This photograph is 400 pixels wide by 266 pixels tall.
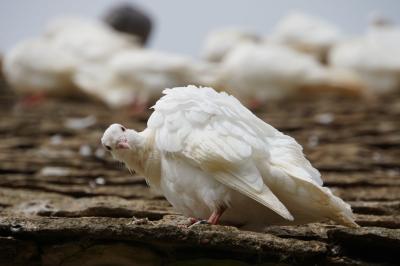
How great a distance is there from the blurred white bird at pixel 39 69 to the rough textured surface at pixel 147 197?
538mm

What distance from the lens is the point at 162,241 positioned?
6.17ft

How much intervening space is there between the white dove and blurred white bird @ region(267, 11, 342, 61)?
687 centimetres

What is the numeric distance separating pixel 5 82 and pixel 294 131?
13.2ft

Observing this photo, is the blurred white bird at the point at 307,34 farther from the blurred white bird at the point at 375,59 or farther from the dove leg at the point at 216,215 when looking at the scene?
the dove leg at the point at 216,215

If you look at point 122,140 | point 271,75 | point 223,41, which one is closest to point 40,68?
point 271,75

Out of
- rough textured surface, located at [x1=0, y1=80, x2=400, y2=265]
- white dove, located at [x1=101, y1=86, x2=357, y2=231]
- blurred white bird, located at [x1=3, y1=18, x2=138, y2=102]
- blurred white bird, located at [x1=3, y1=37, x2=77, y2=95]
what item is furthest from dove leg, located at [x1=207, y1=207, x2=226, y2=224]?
blurred white bird, located at [x1=3, y1=37, x2=77, y2=95]

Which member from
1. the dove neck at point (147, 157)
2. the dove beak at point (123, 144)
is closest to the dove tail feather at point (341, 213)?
the dove neck at point (147, 157)

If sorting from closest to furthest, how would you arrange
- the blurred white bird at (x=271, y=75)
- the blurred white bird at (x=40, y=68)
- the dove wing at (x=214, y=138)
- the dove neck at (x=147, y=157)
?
the dove wing at (x=214, y=138)
the dove neck at (x=147, y=157)
the blurred white bird at (x=271, y=75)
the blurred white bird at (x=40, y=68)

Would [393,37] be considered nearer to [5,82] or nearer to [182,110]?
[5,82]

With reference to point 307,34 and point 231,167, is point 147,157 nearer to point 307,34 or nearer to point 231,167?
point 231,167

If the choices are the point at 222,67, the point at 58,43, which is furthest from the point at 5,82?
the point at 222,67

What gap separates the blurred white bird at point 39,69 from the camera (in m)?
7.09

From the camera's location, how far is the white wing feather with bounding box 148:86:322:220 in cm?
204

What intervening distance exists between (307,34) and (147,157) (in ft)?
24.3
